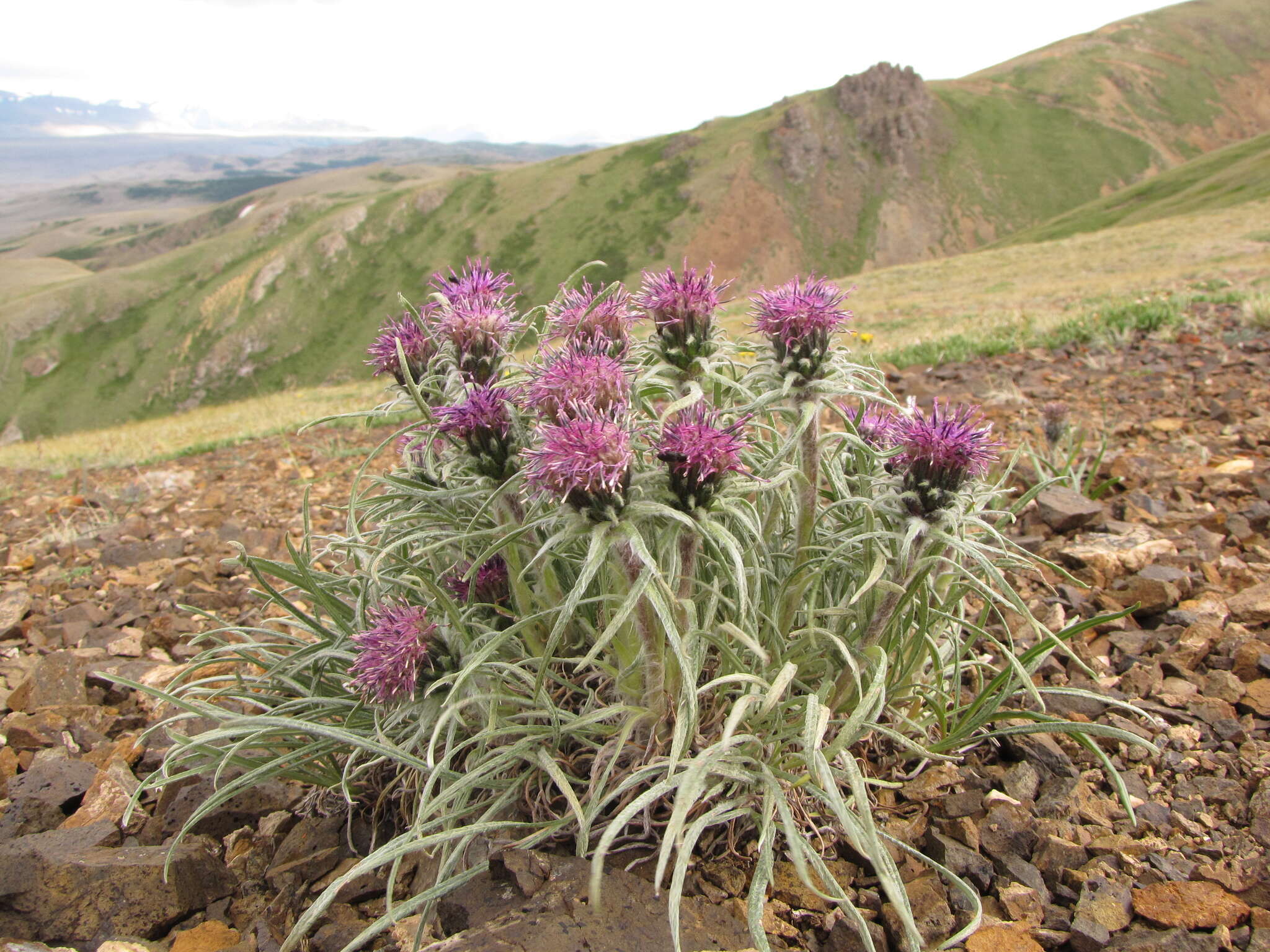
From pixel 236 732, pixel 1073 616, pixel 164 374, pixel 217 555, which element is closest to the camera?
pixel 236 732

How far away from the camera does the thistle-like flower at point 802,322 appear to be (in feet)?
7.48

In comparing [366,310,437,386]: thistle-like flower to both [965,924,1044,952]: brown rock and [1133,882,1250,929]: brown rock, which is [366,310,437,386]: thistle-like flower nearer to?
[965,924,1044,952]: brown rock

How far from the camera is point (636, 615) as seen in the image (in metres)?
2.10

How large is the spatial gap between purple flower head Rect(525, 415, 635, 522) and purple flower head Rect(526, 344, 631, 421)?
0.36 ft

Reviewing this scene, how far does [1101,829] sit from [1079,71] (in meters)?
168

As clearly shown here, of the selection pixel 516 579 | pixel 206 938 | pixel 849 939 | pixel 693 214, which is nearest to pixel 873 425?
pixel 516 579

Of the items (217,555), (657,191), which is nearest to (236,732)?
(217,555)

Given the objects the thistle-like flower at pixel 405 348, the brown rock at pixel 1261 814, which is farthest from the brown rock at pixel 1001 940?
the thistle-like flower at pixel 405 348

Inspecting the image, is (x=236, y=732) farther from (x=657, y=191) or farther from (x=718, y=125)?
(x=718, y=125)

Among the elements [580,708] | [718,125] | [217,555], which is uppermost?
[718,125]

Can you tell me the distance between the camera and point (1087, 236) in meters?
42.1

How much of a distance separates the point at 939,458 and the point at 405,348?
72.4 inches

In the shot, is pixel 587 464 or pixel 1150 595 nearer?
pixel 587 464

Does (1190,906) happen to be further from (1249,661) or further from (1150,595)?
(1150,595)
